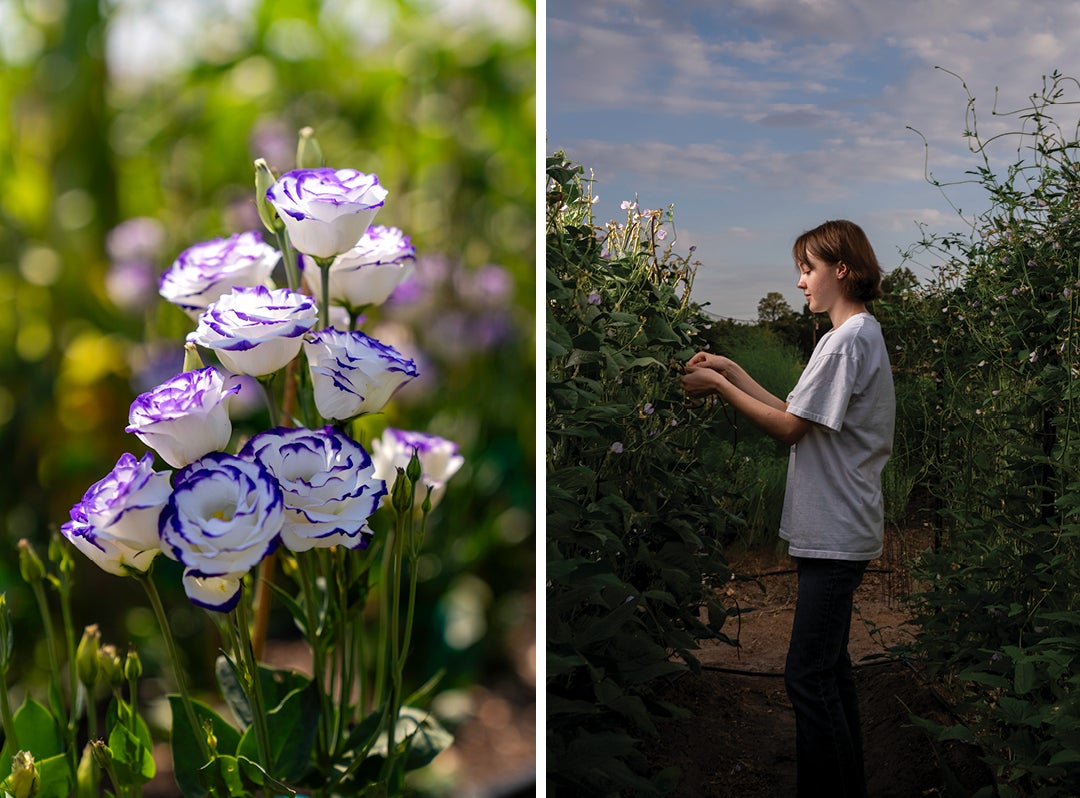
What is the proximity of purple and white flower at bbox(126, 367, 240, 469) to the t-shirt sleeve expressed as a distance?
2.88 feet

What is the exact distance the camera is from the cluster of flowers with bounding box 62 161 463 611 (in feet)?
2.35

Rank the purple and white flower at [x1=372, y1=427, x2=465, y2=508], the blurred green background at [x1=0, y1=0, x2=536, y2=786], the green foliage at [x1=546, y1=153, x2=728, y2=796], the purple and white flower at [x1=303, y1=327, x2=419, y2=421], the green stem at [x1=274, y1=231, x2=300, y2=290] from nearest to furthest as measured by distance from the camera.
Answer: the purple and white flower at [x1=303, y1=327, x2=419, y2=421]
the green stem at [x1=274, y1=231, x2=300, y2=290]
the purple and white flower at [x1=372, y1=427, x2=465, y2=508]
the green foliage at [x1=546, y1=153, x2=728, y2=796]
the blurred green background at [x1=0, y1=0, x2=536, y2=786]

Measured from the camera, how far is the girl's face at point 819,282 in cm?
138

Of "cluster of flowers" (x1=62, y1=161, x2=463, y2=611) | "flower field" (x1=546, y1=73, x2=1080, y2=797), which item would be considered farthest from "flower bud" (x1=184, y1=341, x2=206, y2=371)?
"flower field" (x1=546, y1=73, x2=1080, y2=797)

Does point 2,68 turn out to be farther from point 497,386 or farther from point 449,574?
point 449,574

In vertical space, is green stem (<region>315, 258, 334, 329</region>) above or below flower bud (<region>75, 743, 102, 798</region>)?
above

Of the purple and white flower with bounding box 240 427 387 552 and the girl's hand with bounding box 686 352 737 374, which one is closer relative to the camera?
the purple and white flower with bounding box 240 427 387 552

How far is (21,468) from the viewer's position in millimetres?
1557

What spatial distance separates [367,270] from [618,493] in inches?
26.0

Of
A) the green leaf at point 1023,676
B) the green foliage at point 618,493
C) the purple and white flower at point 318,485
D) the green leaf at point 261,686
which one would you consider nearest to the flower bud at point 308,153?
the purple and white flower at point 318,485

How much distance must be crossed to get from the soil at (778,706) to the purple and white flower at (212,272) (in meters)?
0.87

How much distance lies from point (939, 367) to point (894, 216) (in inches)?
9.4

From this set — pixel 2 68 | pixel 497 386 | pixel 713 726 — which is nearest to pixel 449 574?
pixel 497 386

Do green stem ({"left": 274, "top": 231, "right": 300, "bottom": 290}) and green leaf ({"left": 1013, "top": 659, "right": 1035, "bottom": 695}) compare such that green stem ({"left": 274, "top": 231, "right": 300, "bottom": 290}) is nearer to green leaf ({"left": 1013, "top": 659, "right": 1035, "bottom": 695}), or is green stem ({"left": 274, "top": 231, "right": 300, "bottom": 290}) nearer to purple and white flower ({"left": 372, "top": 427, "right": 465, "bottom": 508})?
purple and white flower ({"left": 372, "top": 427, "right": 465, "bottom": 508})
